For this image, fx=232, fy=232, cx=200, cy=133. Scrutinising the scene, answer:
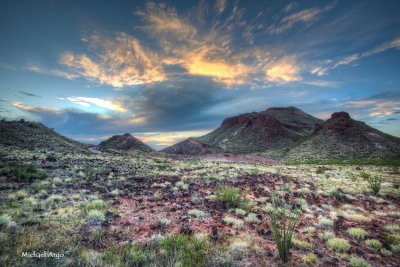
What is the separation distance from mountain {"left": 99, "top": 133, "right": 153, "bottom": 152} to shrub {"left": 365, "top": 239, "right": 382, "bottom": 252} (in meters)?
60.8

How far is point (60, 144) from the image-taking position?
4294 centimetres

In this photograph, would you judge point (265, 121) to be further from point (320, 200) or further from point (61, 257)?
point (61, 257)

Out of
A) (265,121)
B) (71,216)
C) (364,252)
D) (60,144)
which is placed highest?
(265,121)

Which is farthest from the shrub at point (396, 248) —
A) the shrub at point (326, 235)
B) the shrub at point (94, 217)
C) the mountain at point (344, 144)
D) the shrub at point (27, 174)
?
the mountain at point (344, 144)

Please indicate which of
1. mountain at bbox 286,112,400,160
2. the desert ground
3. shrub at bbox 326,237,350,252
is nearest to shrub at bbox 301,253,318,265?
the desert ground

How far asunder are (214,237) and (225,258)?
4.11 ft

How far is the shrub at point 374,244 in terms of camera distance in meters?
6.69

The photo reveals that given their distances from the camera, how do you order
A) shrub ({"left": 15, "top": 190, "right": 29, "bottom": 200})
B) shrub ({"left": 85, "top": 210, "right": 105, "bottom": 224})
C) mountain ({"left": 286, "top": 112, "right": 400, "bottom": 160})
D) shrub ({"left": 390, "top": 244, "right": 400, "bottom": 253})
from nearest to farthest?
shrub ({"left": 390, "top": 244, "right": 400, "bottom": 253})
shrub ({"left": 85, "top": 210, "right": 105, "bottom": 224})
shrub ({"left": 15, "top": 190, "right": 29, "bottom": 200})
mountain ({"left": 286, "top": 112, "right": 400, "bottom": 160})

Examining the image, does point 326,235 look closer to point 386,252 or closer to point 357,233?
point 357,233

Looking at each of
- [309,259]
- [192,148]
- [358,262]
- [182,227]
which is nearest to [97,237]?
[182,227]

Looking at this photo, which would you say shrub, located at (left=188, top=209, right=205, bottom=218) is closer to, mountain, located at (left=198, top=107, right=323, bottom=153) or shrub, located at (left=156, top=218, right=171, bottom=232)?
shrub, located at (left=156, top=218, right=171, bottom=232)

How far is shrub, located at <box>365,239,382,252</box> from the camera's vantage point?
669 cm

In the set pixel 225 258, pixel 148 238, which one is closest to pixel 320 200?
pixel 225 258

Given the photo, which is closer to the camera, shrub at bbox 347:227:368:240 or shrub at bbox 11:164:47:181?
shrub at bbox 347:227:368:240
